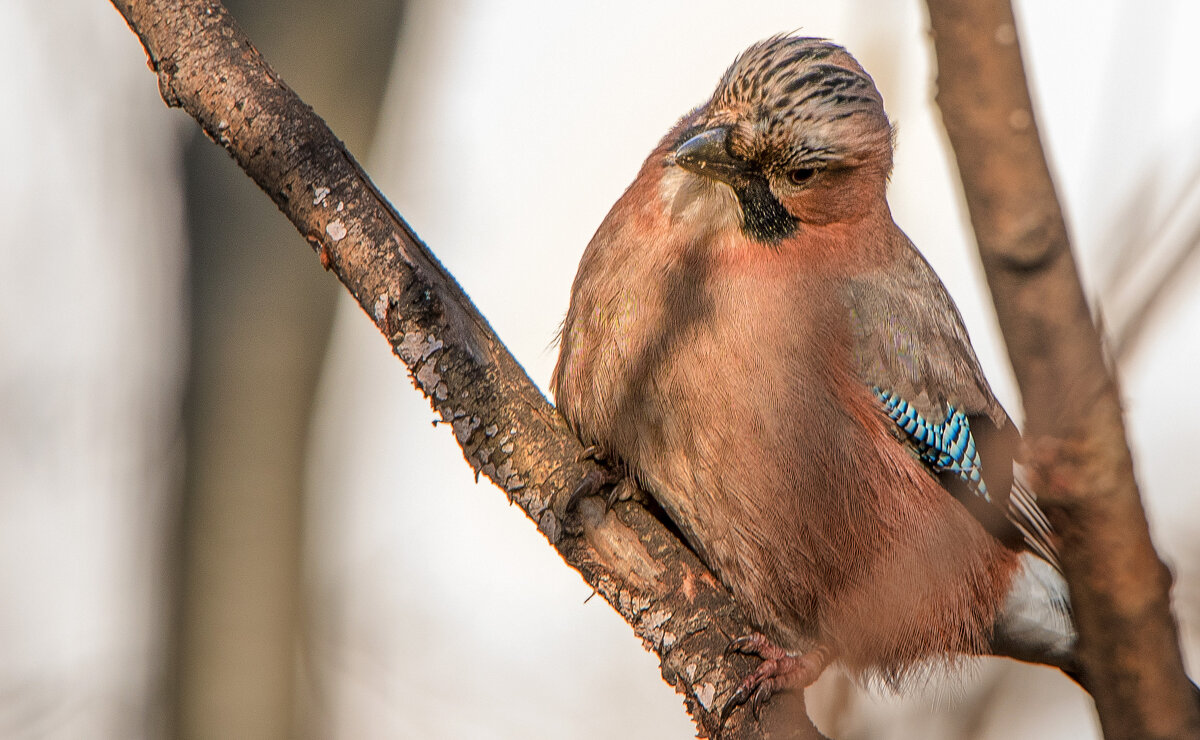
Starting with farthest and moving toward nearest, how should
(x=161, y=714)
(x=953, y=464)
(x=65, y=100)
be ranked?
(x=65, y=100) < (x=161, y=714) < (x=953, y=464)

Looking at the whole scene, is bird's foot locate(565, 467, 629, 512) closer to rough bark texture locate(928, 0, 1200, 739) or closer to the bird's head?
the bird's head

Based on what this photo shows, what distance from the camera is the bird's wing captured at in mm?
3781

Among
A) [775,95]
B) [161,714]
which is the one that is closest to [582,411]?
[775,95]

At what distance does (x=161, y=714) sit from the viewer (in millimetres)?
5223

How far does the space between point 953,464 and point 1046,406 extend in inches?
94.0

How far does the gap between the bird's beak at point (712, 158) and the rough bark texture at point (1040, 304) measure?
6.98 ft

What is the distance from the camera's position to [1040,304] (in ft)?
4.94

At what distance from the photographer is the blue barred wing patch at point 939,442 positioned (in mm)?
3805

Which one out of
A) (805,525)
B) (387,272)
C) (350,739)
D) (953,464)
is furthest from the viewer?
(350,739)

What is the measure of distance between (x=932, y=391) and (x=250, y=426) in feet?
10.6

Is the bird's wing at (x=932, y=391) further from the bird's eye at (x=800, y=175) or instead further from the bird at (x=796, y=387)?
the bird's eye at (x=800, y=175)

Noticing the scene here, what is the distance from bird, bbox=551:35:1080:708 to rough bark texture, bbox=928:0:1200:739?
5.63 feet

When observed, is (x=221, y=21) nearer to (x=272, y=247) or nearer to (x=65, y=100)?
(x=272, y=247)

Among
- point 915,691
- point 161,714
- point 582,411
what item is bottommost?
point 915,691
